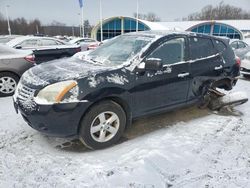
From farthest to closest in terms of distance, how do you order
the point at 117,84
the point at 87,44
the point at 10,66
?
the point at 87,44
the point at 10,66
the point at 117,84

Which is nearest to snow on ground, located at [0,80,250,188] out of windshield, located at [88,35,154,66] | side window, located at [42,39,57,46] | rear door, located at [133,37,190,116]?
rear door, located at [133,37,190,116]

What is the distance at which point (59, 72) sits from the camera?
10.8ft

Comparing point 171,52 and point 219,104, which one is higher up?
point 171,52

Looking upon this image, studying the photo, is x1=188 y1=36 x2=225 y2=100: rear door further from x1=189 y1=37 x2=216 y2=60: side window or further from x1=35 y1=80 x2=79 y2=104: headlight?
x1=35 y1=80 x2=79 y2=104: headlight

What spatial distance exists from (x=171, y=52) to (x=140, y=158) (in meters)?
1.86

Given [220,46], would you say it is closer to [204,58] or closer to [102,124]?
[204,58]

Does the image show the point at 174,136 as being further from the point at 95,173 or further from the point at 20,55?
the point at 20,55

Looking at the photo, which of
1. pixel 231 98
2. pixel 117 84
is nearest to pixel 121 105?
pixel 117 84

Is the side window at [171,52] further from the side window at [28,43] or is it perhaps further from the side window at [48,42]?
the side window at [28,43]

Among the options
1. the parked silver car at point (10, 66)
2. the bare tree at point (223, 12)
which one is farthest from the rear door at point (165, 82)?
the bare tree at point (223, 12)

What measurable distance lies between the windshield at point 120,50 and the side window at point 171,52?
0.23m

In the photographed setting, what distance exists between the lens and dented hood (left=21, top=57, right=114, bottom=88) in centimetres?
307

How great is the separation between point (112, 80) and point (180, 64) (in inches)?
55.0

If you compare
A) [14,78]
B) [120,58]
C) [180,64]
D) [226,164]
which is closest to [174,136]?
[226,164]
